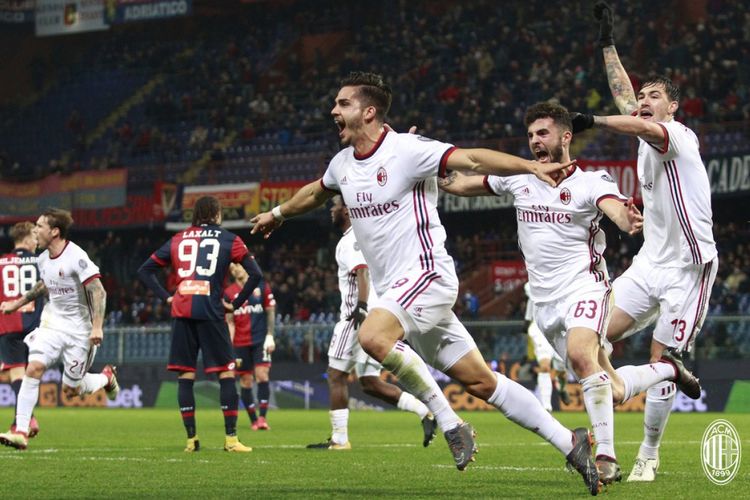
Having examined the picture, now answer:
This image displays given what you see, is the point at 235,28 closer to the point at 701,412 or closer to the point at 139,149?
the point at 139,149

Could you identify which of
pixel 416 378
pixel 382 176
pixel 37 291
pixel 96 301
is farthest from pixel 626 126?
A: pixel 37 291

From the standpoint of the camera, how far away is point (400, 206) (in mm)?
7930

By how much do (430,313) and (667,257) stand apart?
195 centimetres

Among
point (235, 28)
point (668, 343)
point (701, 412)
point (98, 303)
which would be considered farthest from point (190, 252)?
point (235, 28)

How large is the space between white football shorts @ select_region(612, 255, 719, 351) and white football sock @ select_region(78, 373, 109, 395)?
21.8 ft

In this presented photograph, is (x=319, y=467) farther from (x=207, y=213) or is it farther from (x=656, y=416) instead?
(x=207, y=213)

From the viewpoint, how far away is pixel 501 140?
99.7 feet

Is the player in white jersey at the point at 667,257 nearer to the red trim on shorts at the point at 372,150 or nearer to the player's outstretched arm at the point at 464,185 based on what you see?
the player's outstretched arm at the point at 464,185

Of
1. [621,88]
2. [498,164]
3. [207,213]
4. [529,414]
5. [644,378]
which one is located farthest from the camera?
[207,213]

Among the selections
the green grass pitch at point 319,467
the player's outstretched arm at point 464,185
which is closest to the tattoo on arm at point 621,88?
the player's outstretched arm at point 464,185

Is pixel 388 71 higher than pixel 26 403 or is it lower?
higher

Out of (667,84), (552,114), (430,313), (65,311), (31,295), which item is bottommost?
(65,311)

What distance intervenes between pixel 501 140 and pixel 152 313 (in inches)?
400

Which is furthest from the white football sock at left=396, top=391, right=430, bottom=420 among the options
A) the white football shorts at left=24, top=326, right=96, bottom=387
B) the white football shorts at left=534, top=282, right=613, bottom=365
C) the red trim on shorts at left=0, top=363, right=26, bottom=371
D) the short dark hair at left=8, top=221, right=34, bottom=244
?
the red trim on shorts at left=0, top=363, right=26, bottom=371
